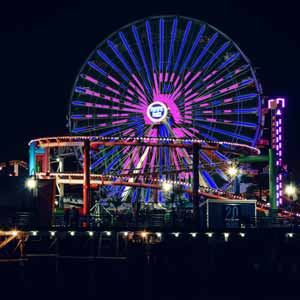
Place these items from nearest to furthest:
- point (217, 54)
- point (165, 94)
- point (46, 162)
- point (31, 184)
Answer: point (31, 184) < point (217, 54) < point (165, 94) < point (46, 162)

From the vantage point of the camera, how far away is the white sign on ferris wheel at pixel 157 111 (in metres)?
65.9

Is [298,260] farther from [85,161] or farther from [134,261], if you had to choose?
[85,161]

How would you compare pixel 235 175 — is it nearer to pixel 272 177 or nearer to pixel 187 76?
pixel 272 177

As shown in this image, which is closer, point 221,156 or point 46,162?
point 221,156

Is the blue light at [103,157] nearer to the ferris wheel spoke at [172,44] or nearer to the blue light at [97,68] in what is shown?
the blue light at [97,68]

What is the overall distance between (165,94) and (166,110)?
6.59 feet

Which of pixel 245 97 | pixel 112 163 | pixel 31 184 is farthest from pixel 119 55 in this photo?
pixel 31 184

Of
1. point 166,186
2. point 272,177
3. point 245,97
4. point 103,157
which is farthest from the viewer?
point 103,157

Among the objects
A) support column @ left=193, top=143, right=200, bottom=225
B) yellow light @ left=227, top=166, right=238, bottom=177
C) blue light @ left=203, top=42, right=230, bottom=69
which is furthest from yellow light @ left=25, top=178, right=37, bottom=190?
blue light @ left=203, top=42, right=230, bottom=69

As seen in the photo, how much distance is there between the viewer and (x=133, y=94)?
6838cm

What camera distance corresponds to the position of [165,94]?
67.4 metres

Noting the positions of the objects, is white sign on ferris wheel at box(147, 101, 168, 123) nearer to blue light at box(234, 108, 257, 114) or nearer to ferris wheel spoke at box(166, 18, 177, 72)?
ferris wheel spoke at box(166, 18, 177, 72)

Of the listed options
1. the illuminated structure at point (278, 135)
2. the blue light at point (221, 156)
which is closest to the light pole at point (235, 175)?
the blue light at point (221, 156)

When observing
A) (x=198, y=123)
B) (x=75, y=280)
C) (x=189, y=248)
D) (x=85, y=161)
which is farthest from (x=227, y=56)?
(x=75, y=280)
